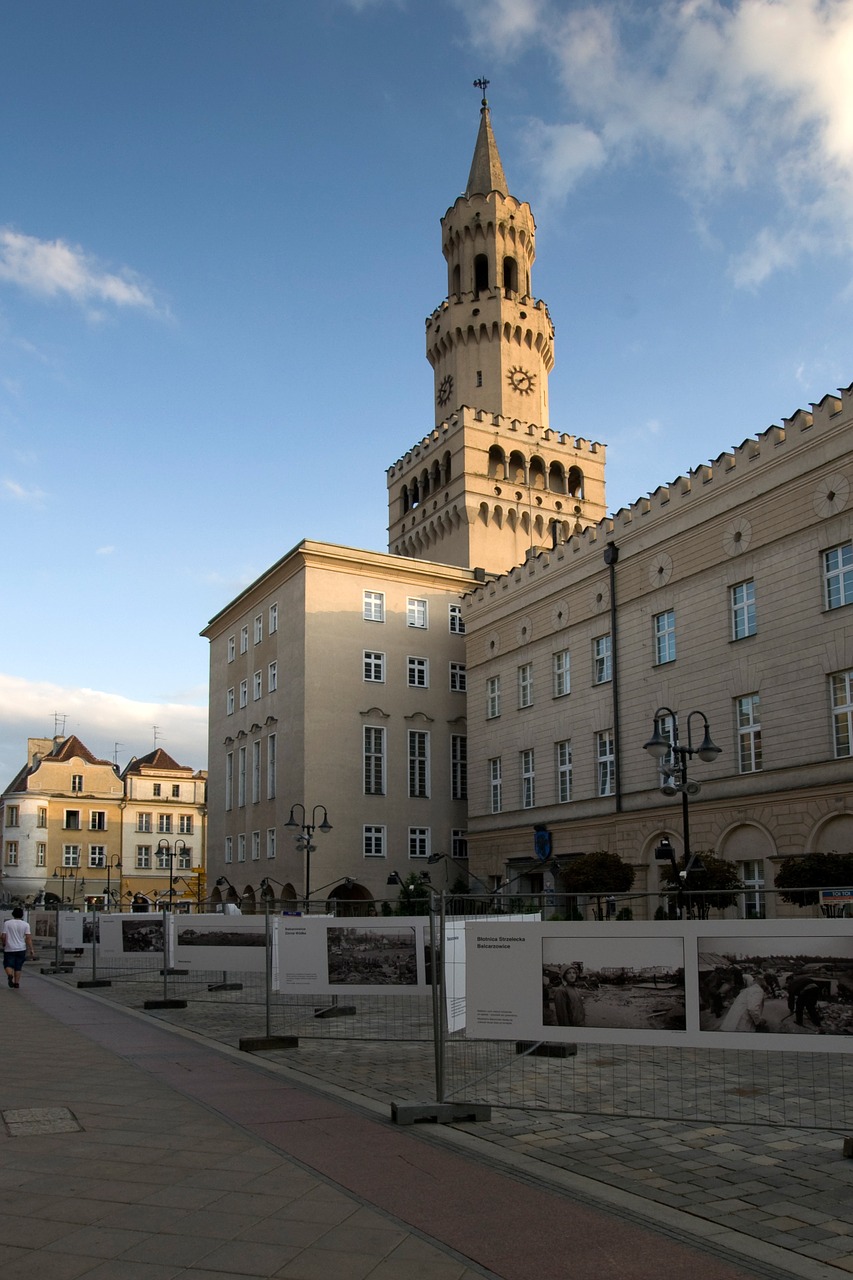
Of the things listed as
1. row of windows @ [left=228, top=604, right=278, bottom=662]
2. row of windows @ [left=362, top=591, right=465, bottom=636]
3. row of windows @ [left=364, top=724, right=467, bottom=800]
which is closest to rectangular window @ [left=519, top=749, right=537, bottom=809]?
row of windows @ [left=364, top=724, right=467, bottom=800]

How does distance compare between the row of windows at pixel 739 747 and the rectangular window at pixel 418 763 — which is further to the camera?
the rectangular window at pixel 418 763

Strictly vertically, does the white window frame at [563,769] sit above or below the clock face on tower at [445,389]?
below

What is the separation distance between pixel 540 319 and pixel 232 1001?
55031 mm

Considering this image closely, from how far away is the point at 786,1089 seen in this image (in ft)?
36.6

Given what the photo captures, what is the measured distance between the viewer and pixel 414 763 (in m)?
51.6

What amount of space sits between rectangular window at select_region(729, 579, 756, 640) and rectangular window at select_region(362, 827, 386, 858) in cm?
2128

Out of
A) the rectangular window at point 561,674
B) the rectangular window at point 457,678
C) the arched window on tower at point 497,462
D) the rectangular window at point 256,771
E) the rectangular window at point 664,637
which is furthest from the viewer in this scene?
the arched window on tower at point 497,462

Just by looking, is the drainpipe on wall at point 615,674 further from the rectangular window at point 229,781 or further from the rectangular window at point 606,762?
the rectangular window at point 229,781

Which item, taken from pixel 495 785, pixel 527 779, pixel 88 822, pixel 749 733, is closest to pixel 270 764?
pixel 495 785

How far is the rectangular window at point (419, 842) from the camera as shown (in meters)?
50.2

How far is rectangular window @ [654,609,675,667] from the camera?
36250mm

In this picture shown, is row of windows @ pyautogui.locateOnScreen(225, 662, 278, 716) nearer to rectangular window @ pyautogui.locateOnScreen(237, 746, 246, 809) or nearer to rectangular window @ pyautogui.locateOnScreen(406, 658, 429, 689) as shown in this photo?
rectangular window @ pyautogui.locateOnScreen(237, 746, 246, 809)

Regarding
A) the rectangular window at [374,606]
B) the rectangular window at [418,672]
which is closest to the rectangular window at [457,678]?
the rectangular window at [418,672]

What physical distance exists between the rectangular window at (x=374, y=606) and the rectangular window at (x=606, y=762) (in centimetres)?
1547
